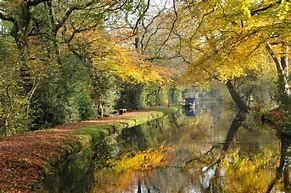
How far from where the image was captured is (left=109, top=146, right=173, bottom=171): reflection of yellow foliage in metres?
13.6

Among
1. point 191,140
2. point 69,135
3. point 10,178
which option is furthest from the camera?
point 191,140

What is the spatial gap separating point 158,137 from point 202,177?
1223 centimetres

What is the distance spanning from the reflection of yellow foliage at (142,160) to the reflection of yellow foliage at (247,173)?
244 cm

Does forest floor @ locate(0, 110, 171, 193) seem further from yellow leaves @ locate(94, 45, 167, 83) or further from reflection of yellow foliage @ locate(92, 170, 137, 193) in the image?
yellow leaves @ locate(94, 45, 167, 83)

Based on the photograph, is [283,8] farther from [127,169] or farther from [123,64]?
[123,64]

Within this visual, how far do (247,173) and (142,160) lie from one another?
183 inches

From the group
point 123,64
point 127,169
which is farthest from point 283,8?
point 123,64

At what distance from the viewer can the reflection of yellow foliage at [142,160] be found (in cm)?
1355

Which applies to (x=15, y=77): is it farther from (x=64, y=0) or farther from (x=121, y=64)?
(x=121, y=64)

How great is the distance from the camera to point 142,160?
1502 cm

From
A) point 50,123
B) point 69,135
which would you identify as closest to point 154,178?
point 69,135

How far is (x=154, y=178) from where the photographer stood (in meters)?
11.4

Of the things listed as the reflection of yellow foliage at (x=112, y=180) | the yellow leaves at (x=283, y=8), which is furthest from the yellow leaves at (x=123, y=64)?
the yellow leaves at (x=283, y=8)

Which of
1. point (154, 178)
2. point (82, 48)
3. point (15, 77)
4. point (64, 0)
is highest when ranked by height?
point (64, 0)
